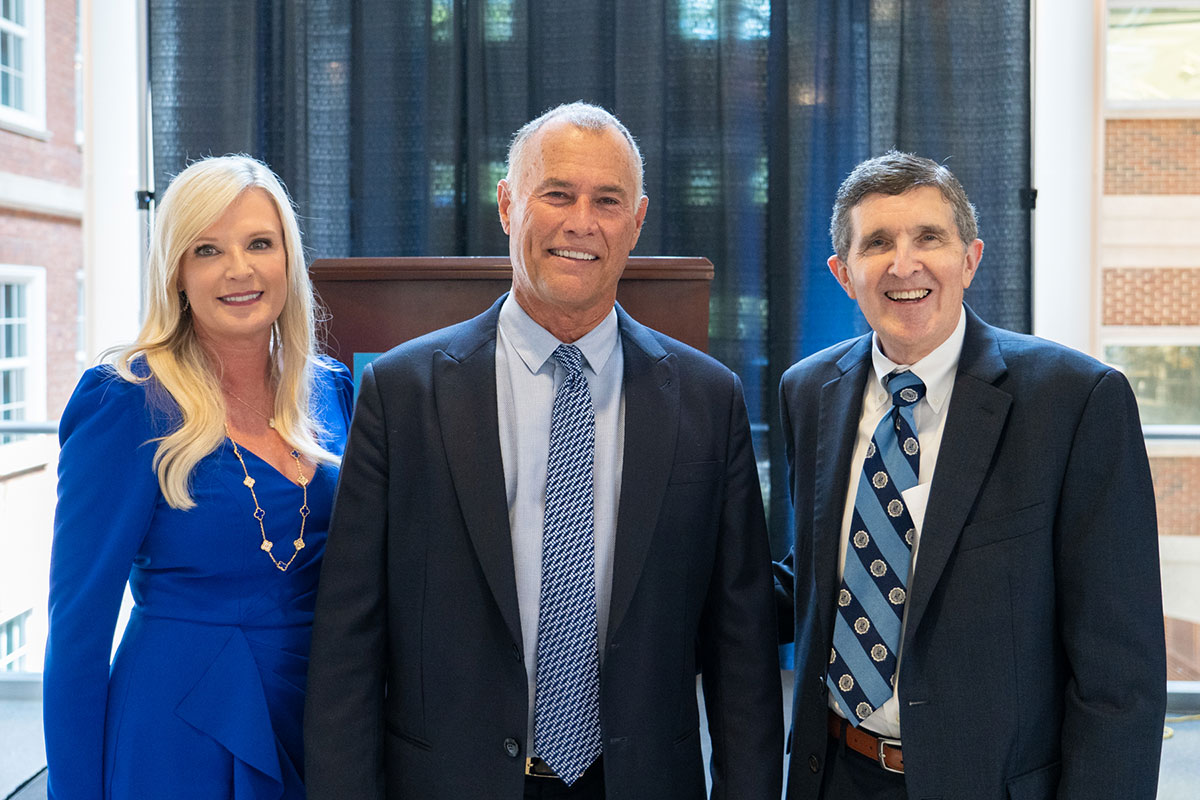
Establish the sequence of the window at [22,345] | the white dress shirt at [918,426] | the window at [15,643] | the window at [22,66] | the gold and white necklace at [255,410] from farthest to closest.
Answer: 1. the window at [22,345]
2. the window at [15,643]
3. the window at [22,66]
4. the gold and white necklace at [255,410]
5. the white dress shirt at [918,426]

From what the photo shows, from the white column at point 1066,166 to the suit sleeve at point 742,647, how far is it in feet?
6.70

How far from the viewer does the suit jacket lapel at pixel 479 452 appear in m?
1.43

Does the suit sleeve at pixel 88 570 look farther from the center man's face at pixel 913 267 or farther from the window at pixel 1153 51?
the window at pixel 1153 51

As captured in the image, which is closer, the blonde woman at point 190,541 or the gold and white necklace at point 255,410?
the blonde woman at point 190,541

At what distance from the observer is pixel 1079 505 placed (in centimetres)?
139

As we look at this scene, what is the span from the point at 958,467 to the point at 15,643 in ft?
12.2

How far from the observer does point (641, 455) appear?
1496 mm

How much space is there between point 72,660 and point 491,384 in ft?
2.72

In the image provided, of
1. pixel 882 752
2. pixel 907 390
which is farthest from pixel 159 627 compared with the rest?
pixel 907 390

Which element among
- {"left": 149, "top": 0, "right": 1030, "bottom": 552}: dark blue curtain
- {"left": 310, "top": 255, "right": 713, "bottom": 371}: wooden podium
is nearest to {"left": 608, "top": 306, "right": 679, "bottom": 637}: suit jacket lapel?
{"left": 310, "top": 255, "right": 713, "bottom": 371}: wooden podium

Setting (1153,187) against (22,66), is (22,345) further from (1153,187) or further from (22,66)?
(1153,187)

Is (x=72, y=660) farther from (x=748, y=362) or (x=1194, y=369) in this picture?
(x=1194, y=369)

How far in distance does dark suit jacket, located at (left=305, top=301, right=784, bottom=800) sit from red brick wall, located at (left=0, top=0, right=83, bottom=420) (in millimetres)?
2869

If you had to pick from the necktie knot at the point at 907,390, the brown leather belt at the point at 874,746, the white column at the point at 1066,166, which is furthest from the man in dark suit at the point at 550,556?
the white column at the point at 1066,166
